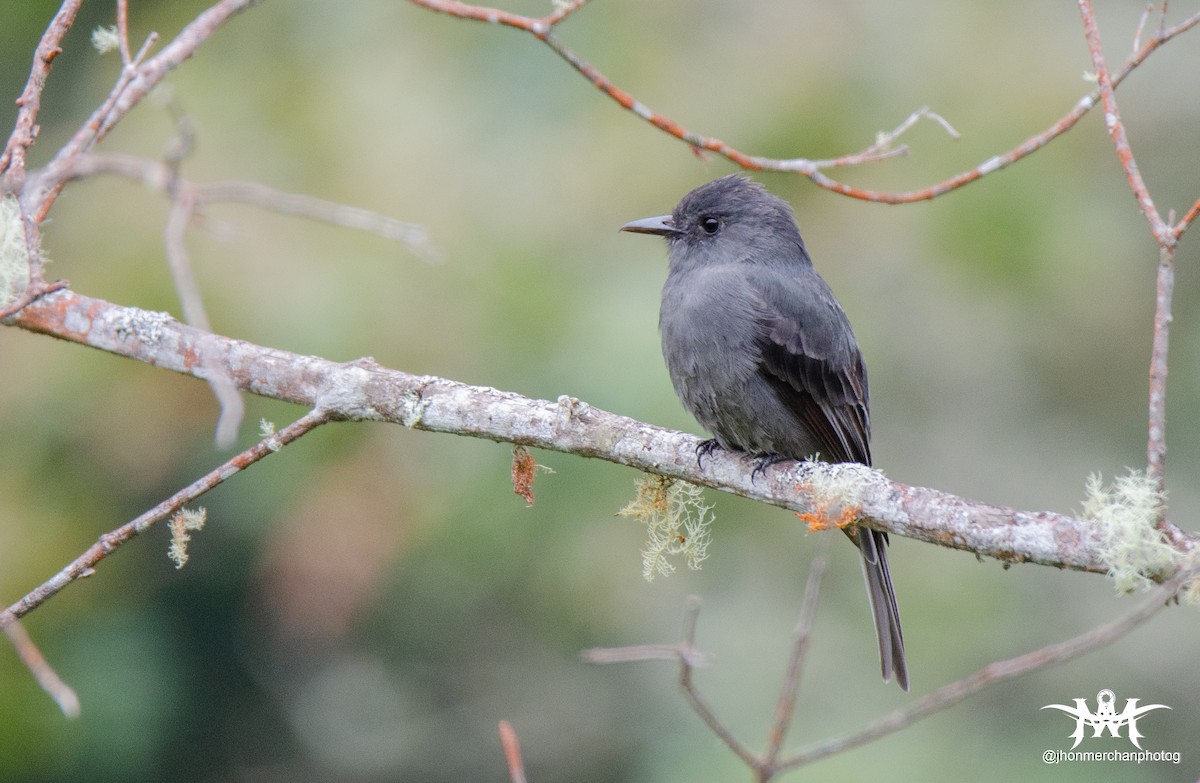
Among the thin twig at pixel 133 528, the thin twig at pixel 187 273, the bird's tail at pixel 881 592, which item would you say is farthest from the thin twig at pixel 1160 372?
the thin twig at pixel 133 528

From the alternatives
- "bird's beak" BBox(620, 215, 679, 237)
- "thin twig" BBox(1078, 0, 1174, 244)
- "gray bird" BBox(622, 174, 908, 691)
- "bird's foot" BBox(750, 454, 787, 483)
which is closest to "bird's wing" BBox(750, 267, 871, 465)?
"gray bird" BBox(622, 174, 908, 691)

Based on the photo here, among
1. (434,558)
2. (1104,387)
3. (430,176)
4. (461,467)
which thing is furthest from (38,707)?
(1104,387)

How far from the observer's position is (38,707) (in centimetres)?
484

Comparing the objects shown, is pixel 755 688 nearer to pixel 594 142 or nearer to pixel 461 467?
pixel 461 467

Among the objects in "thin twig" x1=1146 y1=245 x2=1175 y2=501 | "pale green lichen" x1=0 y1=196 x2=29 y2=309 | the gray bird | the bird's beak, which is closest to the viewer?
"thin twig" x1=1146 y1=245 x2=1175 y2=501

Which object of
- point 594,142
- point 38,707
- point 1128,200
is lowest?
point 38,707

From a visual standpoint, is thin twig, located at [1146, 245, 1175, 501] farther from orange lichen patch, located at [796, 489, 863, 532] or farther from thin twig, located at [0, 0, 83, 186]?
thin twig, located at [0, 0, 83, 186]

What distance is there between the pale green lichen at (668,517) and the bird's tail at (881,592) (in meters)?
0.66

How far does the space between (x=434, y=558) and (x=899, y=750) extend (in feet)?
5.96

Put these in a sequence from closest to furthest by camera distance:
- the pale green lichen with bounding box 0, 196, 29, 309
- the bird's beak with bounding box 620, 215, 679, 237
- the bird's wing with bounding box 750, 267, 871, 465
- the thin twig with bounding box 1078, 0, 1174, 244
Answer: the thin twig with bounding box 1078, 0, 1174, 244
the pale green lichen with bounding box 0, 196, 29, 309
the bird's wing with bounding box 750, 267, 871, 465
the bird's beak with bounding box 620, 215, 679, 237

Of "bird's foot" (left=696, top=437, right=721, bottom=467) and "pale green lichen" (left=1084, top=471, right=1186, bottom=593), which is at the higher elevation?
"bird's foot" (left=696, top=437, right=721, bottom=467)

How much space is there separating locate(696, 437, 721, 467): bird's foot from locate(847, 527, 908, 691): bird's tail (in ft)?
1.84

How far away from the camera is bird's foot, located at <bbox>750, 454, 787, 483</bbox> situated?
3.39 meters

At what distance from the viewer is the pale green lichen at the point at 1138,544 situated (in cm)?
244
